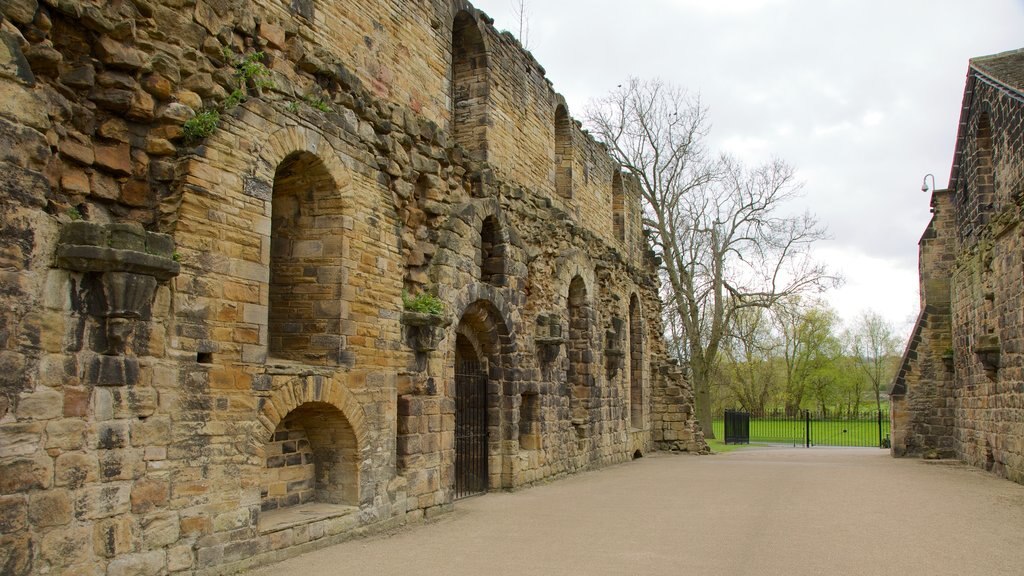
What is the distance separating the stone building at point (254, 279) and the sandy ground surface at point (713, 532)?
654mm

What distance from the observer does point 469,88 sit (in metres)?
12.1

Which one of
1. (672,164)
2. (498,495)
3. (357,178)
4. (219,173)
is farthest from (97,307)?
(672,164)

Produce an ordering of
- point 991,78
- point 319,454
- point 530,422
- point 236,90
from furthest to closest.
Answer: point 991,78, point 530,422, point 319,454, point 236,90

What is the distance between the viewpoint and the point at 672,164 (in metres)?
27.6

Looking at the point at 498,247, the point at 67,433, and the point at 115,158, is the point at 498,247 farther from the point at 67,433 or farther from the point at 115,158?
the point at 67,433

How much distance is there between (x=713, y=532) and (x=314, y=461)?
13.8 ft

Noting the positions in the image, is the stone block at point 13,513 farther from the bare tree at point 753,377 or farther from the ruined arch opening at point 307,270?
the bare tree at point 753,377

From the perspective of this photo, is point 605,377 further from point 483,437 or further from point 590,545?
point 590,545

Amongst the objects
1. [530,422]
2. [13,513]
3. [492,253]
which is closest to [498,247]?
[492,253]

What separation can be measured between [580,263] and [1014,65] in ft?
28.5

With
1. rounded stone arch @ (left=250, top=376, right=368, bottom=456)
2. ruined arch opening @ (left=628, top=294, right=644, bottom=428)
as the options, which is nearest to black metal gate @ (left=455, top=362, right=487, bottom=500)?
rounded stone arch @ (left=250, top=376, right=368, bottom=456)

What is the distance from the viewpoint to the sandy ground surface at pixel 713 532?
6.93 m

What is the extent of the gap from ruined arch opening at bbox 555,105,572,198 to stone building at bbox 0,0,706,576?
105 inches

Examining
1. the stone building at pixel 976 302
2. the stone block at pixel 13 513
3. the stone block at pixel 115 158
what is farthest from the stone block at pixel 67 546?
the stone building at pixel 976 302
